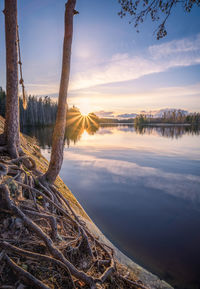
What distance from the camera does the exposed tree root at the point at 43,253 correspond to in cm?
238

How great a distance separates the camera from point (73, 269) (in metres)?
2.60

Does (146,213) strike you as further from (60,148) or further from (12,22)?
(12,22)

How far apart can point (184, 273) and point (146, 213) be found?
351cm

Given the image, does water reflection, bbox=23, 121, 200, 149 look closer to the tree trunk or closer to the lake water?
the lake water

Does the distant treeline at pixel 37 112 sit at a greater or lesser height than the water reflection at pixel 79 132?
greater

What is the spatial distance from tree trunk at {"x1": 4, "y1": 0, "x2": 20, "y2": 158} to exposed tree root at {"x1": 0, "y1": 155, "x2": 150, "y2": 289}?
1.72 m

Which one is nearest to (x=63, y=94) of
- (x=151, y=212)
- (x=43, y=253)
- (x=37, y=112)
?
(x=43, y=253)

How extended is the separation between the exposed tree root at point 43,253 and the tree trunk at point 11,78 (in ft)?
5.65

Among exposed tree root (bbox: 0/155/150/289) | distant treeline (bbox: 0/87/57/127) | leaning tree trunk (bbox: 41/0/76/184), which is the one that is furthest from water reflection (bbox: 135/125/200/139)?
distant treeline (bbox: 0/87/57/127)

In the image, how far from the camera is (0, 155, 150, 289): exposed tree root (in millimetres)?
2379

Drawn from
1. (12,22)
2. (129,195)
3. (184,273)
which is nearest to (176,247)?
(184,273)

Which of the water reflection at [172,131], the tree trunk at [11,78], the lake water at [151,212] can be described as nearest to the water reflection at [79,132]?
the water reflection at [172,131]

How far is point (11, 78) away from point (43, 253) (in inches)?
219

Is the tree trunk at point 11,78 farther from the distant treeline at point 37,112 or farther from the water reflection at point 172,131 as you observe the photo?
the distant treeline at point 37,112
